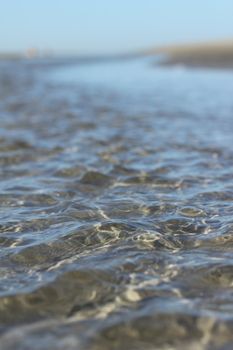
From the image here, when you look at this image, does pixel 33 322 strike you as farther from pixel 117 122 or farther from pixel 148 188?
pixel 117 122

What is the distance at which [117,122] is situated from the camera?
12.3 metres

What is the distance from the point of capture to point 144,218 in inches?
208

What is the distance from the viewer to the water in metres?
3.28

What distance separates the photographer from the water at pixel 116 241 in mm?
3285

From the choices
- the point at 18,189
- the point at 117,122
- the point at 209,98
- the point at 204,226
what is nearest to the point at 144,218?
the point at 204,226

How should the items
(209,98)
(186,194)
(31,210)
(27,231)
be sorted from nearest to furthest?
(27,231)
(31,210)
(186,194)
(209,98)

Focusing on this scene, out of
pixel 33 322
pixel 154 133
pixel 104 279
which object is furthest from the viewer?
pixel 154 133

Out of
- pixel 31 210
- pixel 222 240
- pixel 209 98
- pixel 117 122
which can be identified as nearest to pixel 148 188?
pixel 31 210

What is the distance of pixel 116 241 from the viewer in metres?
4.67

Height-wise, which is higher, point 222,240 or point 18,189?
point 18,189

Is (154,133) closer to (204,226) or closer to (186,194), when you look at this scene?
(186,194)

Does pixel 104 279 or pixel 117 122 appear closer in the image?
pixel 104 279

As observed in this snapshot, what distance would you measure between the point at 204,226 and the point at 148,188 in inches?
59.2

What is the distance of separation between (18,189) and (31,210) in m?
0.90
